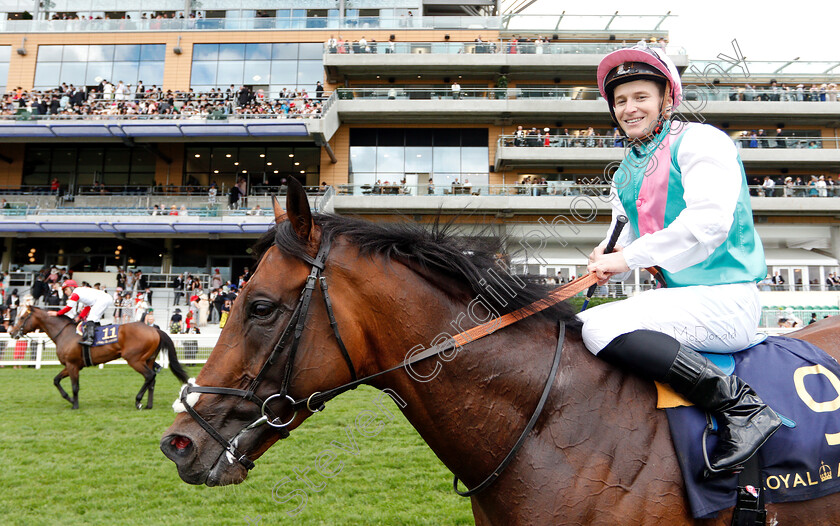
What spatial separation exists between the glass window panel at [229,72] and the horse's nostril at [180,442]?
29691 millimetres

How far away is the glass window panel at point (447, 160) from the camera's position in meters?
26.9

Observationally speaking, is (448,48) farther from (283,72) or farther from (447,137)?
(283,72)

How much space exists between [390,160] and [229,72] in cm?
1021

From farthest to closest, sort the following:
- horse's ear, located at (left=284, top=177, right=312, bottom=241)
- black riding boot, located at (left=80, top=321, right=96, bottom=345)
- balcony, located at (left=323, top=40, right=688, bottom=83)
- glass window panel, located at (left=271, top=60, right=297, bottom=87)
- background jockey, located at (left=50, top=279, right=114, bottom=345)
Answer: glass window panel, located at (left=271, top=60, right=297, bottom=87)
balcony, located at (left=323, top=40, right=688, bottom=83)
background jockey, located at (left=50, top=279, right=114, bottom=345)
black riding boot, located at (left=80, top=321, right=96, bottom=345)
horse's ear, located at (left=284, top=177, right=312, bottom=241)

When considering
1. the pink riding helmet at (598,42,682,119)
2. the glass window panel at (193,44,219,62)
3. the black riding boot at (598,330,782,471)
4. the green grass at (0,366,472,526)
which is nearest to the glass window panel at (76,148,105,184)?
the glass window panel at (193,44,219,62)

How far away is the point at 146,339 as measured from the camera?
9.23 metres

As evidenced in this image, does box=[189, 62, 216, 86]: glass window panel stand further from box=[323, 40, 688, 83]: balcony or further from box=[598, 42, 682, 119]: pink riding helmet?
box=[598, 42, 682, 119]: pink riding helmet

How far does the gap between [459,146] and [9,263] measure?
77.1 ft

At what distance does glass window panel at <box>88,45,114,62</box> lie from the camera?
28.4 m

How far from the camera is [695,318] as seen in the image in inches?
70.3

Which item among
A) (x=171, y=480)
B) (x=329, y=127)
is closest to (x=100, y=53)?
(x=329, y=127)

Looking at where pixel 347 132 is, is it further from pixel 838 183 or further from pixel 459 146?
pixel 838 183

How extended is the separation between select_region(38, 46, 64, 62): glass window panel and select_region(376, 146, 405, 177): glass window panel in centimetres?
1860

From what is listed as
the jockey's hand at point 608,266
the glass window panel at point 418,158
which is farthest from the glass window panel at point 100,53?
the jockey's hand at point 608,266
